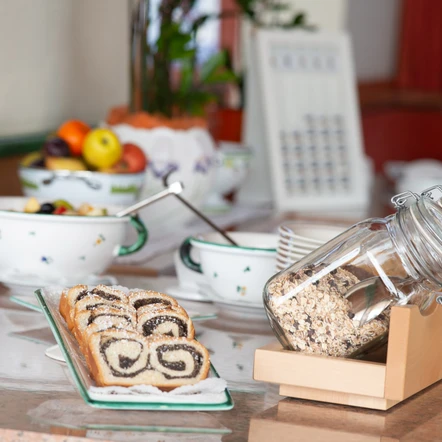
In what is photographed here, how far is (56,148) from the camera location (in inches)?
52.8

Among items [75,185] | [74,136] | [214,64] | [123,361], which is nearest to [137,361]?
[123,361]

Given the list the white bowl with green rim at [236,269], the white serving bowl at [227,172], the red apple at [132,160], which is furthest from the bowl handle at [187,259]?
the white serving bowl at [227,172]

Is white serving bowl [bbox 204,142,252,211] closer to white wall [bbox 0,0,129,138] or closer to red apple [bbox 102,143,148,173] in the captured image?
white wall [bbox 0,0,129,138]

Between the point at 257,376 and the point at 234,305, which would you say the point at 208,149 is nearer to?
the point at 234,305

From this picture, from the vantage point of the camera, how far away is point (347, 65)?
2213 millimetres

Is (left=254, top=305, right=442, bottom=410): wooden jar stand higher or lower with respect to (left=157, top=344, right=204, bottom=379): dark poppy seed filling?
lower

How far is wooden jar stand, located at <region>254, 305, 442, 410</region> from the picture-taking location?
2.20 ft

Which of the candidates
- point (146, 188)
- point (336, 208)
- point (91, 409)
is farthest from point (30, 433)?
point (336, 208)

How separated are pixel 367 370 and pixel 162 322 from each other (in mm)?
161

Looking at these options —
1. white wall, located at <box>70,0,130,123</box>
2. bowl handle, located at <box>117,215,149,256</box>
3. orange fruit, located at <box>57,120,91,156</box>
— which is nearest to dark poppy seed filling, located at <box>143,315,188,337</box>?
bowl handle, located at <box>117,215,149,256</box>

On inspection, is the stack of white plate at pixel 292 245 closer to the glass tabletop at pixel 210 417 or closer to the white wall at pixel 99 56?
the glass tabletop at pixel 210 417

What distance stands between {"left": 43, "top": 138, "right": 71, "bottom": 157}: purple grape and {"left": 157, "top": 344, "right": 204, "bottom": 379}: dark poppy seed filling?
2.43 feet

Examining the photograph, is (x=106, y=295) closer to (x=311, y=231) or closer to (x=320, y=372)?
(x=320, y=372)

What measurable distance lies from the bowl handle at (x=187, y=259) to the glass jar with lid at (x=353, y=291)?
0.32 m
